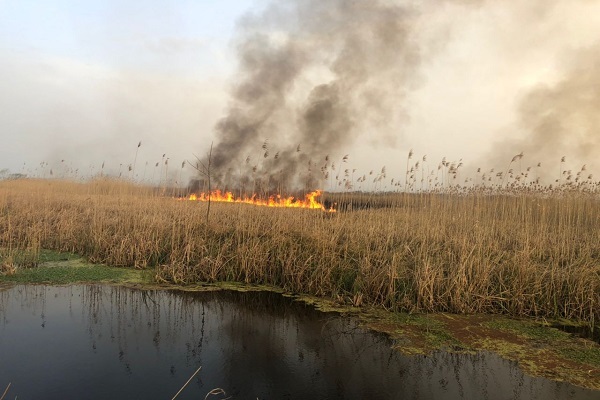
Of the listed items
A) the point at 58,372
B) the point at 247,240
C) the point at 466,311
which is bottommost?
the point at 58,372

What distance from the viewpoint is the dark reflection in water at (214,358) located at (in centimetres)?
446

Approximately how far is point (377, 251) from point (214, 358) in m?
4.63

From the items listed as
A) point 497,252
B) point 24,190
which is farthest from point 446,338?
point 24,190

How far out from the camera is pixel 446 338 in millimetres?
5988

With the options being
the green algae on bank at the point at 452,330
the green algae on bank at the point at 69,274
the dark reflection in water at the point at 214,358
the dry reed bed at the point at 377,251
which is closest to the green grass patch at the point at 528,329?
the green algae on bank at the point at 452,330

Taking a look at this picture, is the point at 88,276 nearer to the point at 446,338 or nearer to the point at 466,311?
the point at 446,338

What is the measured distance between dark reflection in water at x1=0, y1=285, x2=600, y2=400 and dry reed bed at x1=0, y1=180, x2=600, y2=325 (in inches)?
57.0

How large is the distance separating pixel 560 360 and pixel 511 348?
619 mm

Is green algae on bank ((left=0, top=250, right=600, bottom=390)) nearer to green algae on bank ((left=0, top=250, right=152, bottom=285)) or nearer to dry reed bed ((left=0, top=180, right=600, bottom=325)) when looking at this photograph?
green algae on bank ((left=0, top=250, right=152, bottom=285))

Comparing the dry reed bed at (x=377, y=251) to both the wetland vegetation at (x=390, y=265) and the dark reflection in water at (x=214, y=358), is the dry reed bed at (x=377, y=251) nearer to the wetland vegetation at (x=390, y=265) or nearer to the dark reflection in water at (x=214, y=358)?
the wetland vegetation at (x=390, y=265)

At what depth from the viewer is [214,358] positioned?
5.19m

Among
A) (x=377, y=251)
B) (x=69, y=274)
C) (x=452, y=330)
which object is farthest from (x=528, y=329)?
(x=69, y=274)

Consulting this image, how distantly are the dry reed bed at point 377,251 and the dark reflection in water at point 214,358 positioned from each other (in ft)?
4.75

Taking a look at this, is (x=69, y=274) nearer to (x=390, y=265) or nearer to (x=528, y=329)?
(x=390, y=265)
